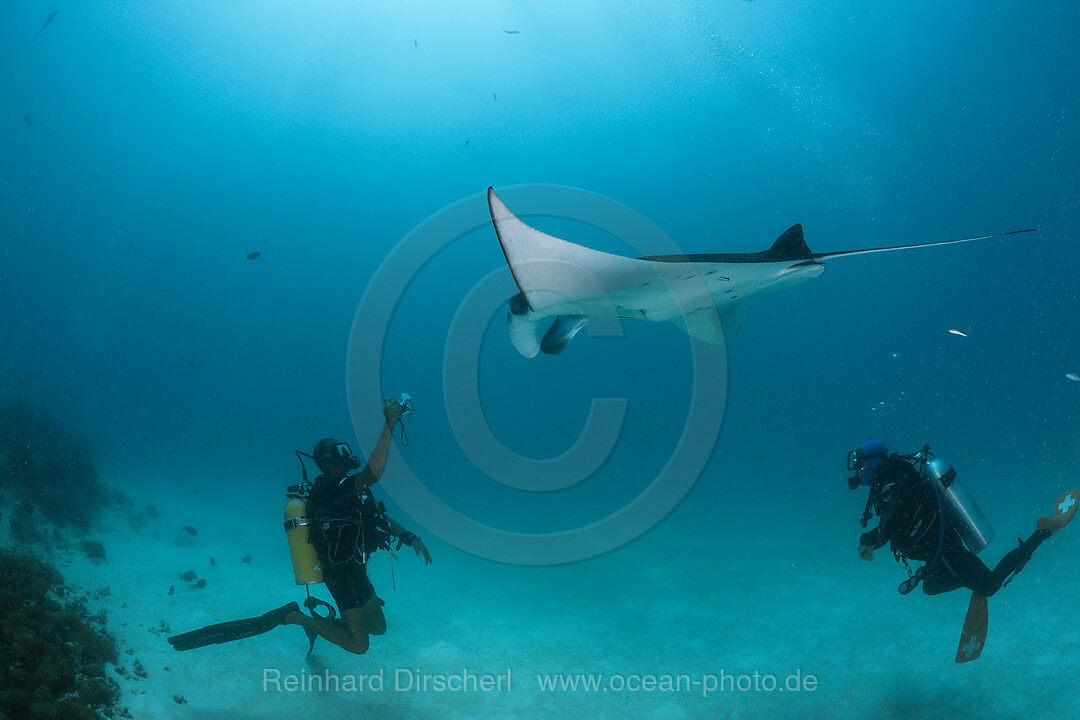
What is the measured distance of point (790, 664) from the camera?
543 centimetres

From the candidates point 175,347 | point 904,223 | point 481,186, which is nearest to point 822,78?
point 904,223

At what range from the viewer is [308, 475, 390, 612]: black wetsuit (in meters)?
4.15

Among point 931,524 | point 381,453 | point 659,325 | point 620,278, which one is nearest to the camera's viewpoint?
point 620,278

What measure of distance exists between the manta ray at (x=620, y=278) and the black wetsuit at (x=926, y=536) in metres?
1.89

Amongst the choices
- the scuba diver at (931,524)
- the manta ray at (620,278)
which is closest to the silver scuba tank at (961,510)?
the scuba diver at (931,524)

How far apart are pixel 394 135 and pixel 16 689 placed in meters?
42.5

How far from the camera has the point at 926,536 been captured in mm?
4023

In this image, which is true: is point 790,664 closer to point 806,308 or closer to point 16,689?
point 16,689

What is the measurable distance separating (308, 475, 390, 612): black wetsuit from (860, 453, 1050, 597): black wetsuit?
14.3 ft

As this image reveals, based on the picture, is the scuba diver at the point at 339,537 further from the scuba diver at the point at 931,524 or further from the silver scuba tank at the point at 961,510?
the silver scuba tank at the point at 961,510

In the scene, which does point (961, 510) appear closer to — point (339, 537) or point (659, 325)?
point (339, 537)

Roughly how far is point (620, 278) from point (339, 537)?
10.6 feet

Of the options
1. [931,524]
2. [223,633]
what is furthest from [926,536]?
[223,633]

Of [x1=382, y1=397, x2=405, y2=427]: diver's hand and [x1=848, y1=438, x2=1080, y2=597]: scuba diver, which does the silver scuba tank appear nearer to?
[x1=848, y1=438, x2=1080, y2=597]: scuba diver
